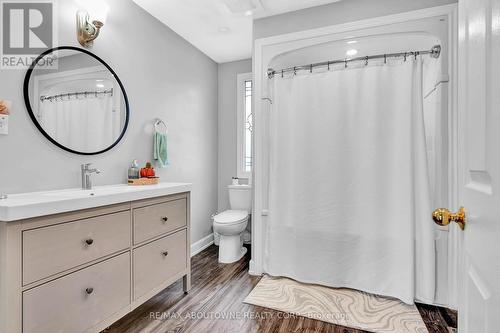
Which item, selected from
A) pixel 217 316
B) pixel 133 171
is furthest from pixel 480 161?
pixel 133 171

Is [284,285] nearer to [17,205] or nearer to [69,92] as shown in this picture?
[17,205]

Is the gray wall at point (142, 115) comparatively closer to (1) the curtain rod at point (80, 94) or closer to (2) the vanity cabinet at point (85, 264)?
(1) the curtain rod at point (80, 94)

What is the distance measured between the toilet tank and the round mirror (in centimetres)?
149

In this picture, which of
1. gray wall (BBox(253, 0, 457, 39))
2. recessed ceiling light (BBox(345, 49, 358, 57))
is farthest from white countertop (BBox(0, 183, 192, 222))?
recessed ceiling light (BBox(345, 49, 358, 57))

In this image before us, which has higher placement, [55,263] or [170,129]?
[170,129]

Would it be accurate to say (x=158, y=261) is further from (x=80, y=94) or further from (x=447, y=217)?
(x=447, y=217)

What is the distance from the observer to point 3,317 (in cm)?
104

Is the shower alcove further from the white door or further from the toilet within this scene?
the white door

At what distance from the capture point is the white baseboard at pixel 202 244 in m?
3.00

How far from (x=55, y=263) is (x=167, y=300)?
3.37ft

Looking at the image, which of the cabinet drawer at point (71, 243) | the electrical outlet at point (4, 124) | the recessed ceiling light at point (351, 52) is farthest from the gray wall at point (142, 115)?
the recessed ceiling light at point (351, 52)

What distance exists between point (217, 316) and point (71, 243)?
1078mm

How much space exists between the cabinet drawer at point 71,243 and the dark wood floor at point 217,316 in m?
0.60

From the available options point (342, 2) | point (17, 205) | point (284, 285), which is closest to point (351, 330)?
point (284, 285)
